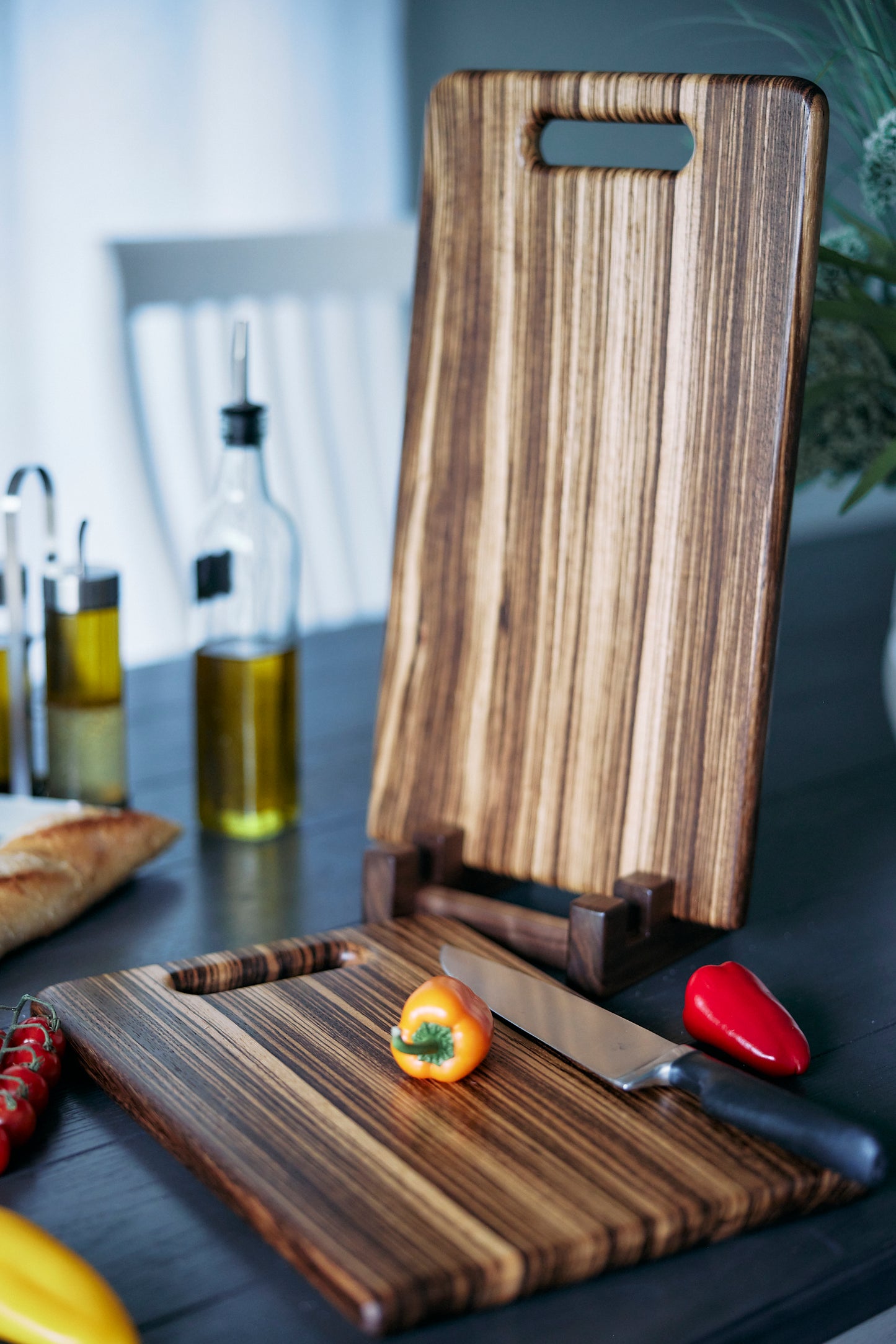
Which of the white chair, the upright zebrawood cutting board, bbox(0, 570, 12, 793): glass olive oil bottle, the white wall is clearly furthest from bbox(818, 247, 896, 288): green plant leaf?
the white wall

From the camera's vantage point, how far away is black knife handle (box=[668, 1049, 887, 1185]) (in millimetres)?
605

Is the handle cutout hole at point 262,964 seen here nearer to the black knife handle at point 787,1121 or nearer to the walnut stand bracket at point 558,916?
the walnut stand bracket at point 558,916

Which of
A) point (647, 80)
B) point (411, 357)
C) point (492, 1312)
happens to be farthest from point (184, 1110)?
point (647, 80)

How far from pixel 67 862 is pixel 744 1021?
1.47 feet

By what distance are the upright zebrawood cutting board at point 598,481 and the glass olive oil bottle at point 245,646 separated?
101 millimetres

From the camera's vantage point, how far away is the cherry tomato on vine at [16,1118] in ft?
2.10

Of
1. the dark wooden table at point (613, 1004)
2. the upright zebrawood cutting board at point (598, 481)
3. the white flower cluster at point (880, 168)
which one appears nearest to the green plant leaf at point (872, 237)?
the white flower cluster at point (880, 168)

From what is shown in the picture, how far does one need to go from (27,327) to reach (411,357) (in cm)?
201

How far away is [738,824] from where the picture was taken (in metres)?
0.83

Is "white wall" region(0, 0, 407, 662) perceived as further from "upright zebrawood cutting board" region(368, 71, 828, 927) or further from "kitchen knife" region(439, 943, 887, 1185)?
Result: "kitchen knife" region(439, 943, 887, 1185)

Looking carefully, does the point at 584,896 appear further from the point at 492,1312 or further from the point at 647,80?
the point at 647,80

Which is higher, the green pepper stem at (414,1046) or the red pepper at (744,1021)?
the green pepper stem at (414,1046)

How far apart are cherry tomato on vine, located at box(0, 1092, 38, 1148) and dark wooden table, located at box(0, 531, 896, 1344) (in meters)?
0.01

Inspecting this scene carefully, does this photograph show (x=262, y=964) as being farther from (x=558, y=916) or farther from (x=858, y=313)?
(x=858, y=313)
